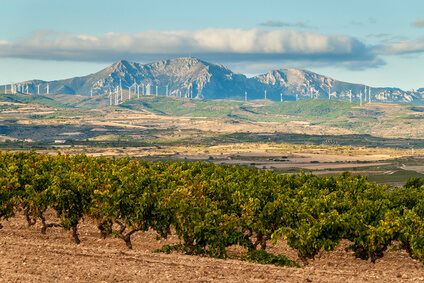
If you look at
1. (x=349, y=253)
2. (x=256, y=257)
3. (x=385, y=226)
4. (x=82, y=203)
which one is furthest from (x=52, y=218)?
(x=385, y=226)

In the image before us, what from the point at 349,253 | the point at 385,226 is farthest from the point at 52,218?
the point at 385,226

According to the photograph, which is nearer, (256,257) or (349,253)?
(256,257)

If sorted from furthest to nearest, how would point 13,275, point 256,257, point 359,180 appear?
point 359,180, point 256,257, point 13,275

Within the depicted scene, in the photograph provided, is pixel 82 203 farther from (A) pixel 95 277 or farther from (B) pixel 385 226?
(B) pixel 385 226

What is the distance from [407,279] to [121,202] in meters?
37.5

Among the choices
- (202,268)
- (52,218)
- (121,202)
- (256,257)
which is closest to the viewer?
(202,268)

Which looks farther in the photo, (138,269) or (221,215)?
(221,215)

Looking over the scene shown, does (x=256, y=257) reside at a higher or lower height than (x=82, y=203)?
lower

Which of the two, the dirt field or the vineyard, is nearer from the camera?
the dirt field

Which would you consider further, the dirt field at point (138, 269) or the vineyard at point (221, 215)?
the vineyard at point (221, 215)

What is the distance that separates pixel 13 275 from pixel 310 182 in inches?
2791

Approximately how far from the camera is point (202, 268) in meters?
62.4

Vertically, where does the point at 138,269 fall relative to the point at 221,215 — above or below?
below

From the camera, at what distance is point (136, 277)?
57812mm
